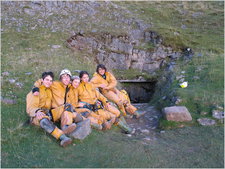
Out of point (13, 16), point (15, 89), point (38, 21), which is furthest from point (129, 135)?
point (13, 16)

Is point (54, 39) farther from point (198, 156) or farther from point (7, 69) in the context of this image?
point (198, 156)

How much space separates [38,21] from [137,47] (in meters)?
8.57

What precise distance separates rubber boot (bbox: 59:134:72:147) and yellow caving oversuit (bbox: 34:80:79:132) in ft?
1.04

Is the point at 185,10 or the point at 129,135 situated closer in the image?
the point at 129,135

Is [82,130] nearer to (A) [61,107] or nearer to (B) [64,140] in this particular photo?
(B) [64,140]

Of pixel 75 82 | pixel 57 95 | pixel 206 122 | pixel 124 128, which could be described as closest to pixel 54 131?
pixel 57 95

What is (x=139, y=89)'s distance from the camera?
15836 mm

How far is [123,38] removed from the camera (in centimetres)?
1744

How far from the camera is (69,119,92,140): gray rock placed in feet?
19.6

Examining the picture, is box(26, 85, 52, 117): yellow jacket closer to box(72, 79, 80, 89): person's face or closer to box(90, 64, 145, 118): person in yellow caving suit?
box(72, 79, 80, 89): person's face

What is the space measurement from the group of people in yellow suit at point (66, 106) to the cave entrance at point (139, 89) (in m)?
7.55

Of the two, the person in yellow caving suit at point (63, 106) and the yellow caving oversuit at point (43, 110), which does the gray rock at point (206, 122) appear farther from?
the yellow caving oversuit at point (43, 110)

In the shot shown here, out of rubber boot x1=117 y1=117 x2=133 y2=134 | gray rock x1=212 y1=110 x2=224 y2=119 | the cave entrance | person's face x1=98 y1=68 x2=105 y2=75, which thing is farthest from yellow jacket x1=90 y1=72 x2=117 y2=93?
the cave entrance

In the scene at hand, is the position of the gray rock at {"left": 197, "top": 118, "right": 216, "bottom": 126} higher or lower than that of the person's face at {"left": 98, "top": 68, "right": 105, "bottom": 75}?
lower
